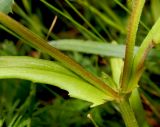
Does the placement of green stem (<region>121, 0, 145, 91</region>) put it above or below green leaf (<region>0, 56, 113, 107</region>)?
above

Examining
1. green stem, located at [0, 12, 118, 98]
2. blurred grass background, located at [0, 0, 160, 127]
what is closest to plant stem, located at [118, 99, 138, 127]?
green stem, located at [0, 12, 118, 98]

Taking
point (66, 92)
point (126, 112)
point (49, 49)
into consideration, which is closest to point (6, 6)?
point (49, 49)

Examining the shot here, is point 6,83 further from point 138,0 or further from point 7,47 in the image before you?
point 138,0

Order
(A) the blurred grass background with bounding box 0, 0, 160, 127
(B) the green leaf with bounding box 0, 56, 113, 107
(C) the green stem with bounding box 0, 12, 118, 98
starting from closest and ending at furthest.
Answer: (C) the green stem with bounding box 0, 12, 118, 98 < (B) the green leaf with bounding box 0, 56, 113, 107 < (A) the blurred grass background with bounding box 0, 0, 160, 127

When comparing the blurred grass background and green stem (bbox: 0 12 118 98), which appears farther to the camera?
the blurred grass background

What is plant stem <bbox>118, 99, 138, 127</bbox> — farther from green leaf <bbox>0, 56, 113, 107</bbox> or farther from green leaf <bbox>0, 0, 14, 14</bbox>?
green leaf <bbox>0, 0, 14, 14</bbox>

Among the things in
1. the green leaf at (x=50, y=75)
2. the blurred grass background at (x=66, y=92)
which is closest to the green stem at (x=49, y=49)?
the green leaf at (x=50, y=75)
